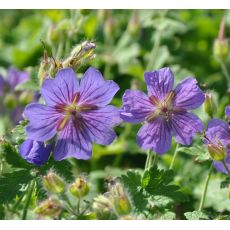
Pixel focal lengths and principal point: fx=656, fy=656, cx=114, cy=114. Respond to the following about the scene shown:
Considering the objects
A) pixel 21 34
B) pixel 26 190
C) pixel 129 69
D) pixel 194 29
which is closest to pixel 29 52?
pixel 21 34

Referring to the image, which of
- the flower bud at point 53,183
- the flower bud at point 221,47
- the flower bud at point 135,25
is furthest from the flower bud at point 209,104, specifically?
the flower bud at point 135,25

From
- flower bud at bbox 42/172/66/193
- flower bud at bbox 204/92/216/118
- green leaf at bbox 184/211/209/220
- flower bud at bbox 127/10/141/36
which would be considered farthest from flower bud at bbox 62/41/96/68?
flower bud at bbox 127/10/141/36

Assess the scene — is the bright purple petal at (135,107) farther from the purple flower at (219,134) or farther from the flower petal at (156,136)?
the purple flower at (219,134)

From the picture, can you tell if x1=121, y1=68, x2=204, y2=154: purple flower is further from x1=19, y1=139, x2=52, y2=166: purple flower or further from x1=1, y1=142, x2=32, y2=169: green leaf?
x1=1, y1=142, x2=32, y2=169: green leaf

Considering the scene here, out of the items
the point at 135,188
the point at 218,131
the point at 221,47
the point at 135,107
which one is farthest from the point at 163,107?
the point at 221,47

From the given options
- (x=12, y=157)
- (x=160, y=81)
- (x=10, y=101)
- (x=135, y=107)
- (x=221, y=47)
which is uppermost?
(x=221, y=47)

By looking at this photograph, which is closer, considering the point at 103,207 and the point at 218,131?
the point at 103,207

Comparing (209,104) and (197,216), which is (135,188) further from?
(209,104)
